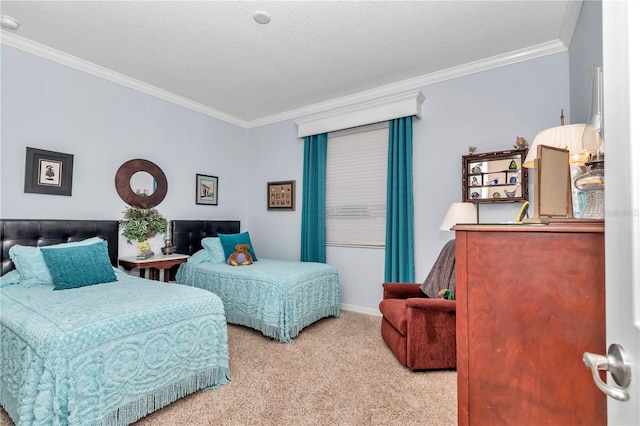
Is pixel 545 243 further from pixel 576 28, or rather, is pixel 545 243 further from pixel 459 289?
pixel 576 28

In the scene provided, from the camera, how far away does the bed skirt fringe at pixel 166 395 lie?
169 cm

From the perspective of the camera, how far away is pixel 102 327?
165 cm

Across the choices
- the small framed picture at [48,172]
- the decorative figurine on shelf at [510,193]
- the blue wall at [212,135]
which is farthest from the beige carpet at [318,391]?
the small framed picture at [48,172]

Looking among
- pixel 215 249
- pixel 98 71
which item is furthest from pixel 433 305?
pixel 98 71

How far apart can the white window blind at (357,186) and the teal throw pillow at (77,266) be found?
2.53m

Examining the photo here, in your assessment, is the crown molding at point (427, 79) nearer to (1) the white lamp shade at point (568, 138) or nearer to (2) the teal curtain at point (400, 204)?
(2) the teal curtain at point (400, 204)

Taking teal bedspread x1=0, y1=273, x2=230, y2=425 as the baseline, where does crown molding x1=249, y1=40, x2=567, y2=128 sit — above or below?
above

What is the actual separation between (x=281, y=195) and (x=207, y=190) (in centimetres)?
106

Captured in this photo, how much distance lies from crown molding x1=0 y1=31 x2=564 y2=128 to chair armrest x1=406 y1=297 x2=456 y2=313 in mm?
2404

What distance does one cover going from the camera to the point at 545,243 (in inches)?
32.6

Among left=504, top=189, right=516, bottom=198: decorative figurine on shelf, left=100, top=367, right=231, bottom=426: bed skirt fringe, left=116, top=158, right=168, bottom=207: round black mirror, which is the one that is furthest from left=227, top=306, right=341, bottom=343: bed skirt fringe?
left=504, top=189, right=516, bottom=198: decorative figurine on shelf

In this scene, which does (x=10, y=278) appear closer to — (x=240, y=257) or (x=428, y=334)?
(x=240, y=257)

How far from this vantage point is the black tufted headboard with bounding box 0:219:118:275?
2643mm

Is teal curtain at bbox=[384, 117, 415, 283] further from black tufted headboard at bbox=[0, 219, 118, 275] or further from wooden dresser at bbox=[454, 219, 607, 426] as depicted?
black tufted headboard at bbox=[0, 219, 118, 275]
